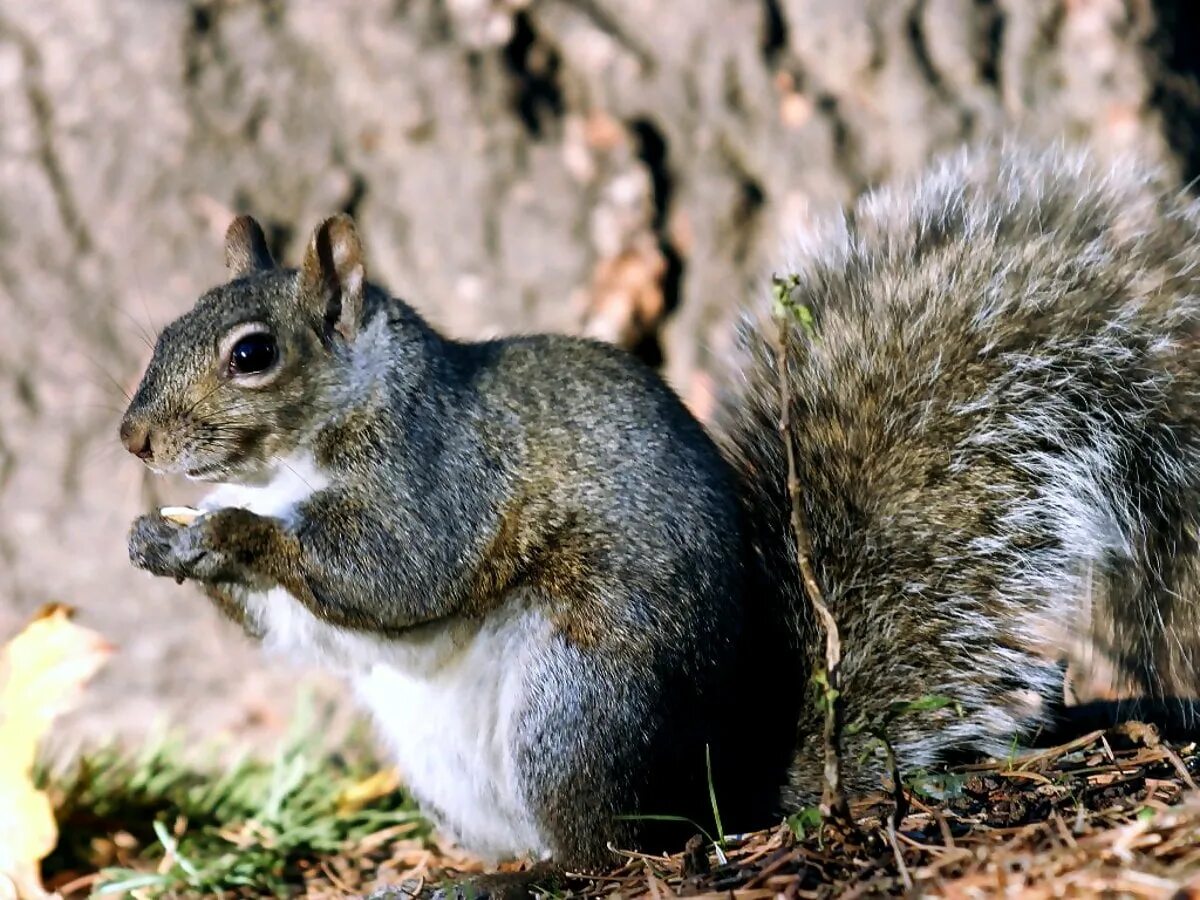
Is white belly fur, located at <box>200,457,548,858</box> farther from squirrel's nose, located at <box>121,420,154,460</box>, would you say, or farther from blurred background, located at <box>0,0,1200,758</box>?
blurred background, located at <box>0,0,1200,758</box>

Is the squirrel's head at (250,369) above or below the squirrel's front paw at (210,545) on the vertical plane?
above

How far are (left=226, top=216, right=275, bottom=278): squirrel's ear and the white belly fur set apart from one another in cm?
34

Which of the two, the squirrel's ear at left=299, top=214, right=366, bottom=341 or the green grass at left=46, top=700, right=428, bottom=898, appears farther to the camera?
the green grass at left=46, top=700, right=428, bottom=898

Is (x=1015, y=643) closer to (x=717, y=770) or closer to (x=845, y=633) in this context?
(x=845, y=633)

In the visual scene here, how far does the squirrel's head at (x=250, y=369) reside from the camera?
1604mm

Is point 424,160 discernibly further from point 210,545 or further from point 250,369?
point 210,545

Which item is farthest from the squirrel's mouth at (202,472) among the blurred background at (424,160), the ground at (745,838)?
the blurred background at (424,160)

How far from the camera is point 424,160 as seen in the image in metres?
2.62

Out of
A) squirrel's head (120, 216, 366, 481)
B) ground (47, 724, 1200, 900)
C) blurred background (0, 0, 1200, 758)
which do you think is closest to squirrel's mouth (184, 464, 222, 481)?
squirrel's head (120, 216, 366, 481)

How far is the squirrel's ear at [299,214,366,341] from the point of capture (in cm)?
167

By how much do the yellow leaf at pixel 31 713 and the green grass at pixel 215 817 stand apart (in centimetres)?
14

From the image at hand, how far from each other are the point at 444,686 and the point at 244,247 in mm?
699

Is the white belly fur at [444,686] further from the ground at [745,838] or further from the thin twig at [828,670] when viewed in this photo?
the thin twig at [828,670]

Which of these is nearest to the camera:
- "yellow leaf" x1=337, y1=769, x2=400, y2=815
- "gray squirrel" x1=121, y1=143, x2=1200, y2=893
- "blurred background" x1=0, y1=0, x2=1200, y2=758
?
"gray squirrel" x1=121, y1=143, x2=1200, y2=893
